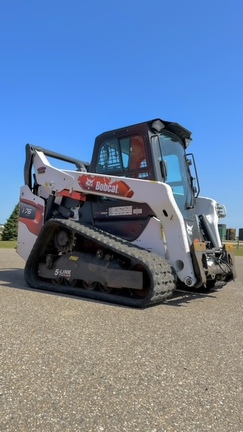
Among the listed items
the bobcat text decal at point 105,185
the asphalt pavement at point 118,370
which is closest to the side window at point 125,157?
the bobcat text decal at point 105,185

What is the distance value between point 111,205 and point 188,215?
1464mm

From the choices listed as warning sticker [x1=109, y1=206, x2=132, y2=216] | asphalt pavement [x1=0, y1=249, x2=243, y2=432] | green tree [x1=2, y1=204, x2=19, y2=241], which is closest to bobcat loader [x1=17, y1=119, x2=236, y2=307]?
warning sticker [x1=109, y1=206, x2=132, y2=216]

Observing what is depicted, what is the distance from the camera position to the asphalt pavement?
7.58 feet

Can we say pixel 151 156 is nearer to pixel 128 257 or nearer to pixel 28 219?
pixel 128 257

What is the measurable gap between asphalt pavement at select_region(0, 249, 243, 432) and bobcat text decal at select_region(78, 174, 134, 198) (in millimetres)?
2117

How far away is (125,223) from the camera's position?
6766 mm

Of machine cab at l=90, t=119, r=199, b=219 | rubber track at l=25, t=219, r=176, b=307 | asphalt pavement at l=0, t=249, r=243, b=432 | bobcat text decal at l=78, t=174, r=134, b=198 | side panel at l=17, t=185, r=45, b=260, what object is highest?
machine cab at l=90, t=119, r=199, b=219

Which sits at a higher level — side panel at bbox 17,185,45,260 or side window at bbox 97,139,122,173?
side window at bbox 97,139,122,173

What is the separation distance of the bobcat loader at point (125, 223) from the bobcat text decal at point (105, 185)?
0.06 ft

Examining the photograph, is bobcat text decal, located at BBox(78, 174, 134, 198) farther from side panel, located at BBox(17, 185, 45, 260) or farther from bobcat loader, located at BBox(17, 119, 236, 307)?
side panel, located at BBox(17, 185, 45, 260)

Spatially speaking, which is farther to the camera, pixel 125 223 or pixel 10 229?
pixel 10 229

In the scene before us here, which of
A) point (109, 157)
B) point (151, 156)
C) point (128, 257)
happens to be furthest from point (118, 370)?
point (109, 157)

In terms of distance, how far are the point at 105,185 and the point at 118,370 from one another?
4089 mm

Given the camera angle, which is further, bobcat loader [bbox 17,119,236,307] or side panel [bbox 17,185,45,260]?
side panel [bbox 17,185,45,260]
